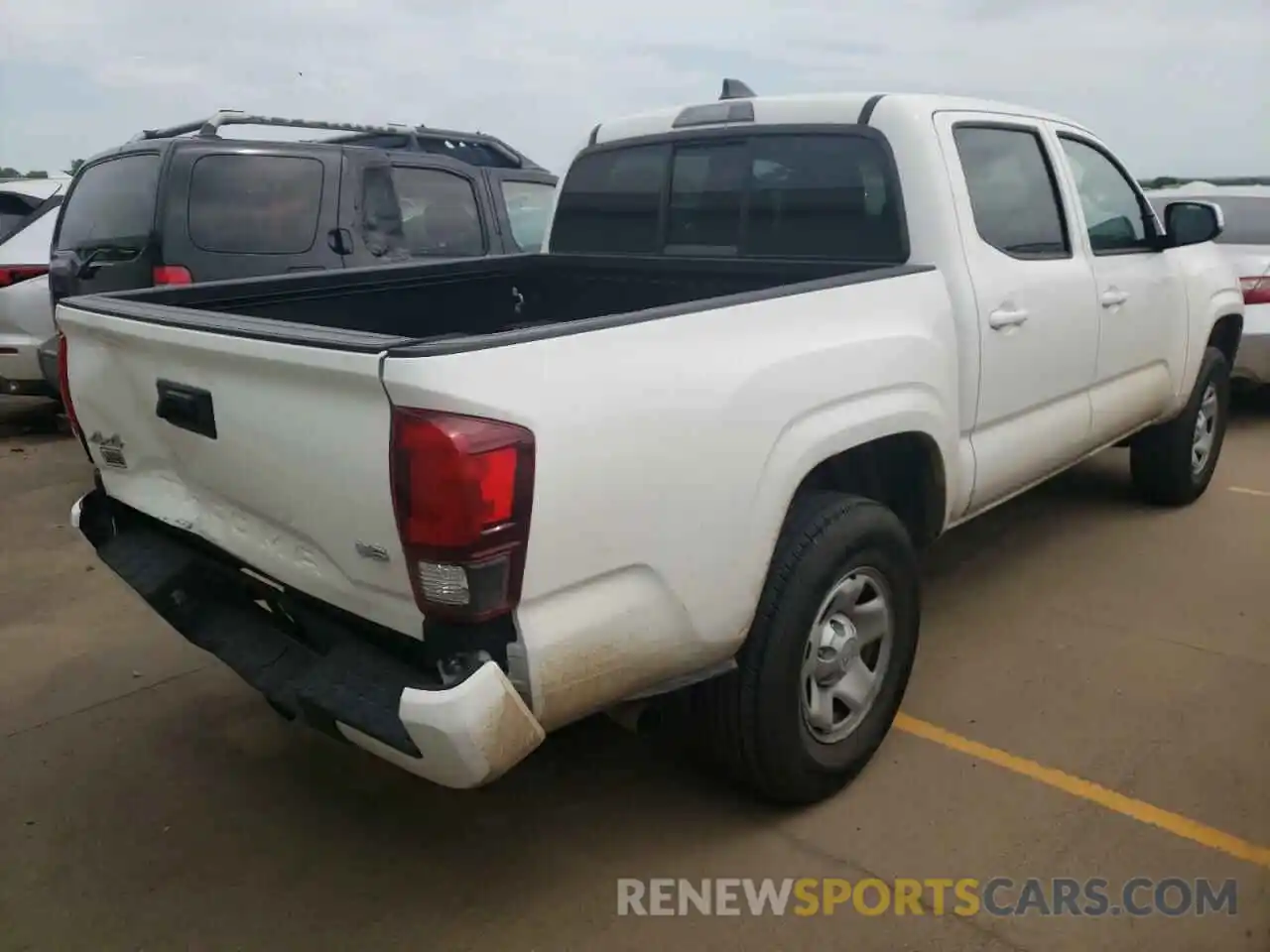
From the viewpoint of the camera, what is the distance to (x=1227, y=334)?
561cm

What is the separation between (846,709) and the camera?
3.01 metres

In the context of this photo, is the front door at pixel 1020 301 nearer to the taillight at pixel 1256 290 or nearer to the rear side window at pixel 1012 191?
the rear side window at pixel 1012 191

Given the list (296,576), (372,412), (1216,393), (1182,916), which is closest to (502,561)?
(372,412)

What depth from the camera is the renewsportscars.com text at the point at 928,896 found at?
8.36 feet

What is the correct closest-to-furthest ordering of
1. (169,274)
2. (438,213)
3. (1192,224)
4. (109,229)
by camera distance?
(1192,224) → (169,274) → (109,229) → (438,213)

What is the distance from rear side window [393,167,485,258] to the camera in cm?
647

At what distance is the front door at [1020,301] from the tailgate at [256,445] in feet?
6.85

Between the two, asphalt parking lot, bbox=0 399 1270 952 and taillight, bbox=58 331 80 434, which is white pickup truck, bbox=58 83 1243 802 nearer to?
taillight, bbox=58 331 80 434

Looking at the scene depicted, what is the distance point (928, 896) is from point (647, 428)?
1.37 meters

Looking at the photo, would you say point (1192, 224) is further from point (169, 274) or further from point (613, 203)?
point (169, 274)

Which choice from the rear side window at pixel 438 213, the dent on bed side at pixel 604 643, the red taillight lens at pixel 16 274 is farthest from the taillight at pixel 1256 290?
the red taillight lens at pixel 16 274

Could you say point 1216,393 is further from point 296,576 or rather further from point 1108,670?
point 296,576

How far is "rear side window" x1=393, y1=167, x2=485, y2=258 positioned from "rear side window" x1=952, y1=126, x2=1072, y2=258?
351 cm

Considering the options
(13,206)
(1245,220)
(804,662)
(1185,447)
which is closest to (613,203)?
(804,662)
